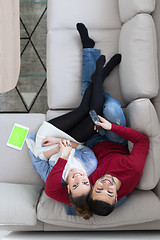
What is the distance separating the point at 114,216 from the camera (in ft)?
4.69

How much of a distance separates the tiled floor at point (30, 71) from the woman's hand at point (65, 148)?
0.67 metres

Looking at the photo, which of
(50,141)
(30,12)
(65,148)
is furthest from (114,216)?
(30,12)

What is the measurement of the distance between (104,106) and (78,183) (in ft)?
1.74

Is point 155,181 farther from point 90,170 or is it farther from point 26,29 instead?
point 26,29

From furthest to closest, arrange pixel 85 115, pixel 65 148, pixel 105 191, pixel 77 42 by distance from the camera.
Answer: pixel 77 42
pixel 85 115
pixel 65 148
pixel 105 191

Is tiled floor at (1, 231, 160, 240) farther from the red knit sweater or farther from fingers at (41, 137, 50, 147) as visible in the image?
fingers at (41, 137, 50, 147)

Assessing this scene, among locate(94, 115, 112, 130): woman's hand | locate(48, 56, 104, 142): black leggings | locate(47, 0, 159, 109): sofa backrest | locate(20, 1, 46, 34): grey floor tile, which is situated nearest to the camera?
locate(94, 115, 112, 130): woman's hand

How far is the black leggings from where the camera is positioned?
5.31 ft

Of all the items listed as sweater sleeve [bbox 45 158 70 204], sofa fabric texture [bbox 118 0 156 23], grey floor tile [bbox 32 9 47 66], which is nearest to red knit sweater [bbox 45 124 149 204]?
sweater sleeve [bbox 45 158 70 204]

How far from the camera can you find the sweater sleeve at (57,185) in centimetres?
142

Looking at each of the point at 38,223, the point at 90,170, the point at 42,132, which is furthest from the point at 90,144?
the point at 38,223

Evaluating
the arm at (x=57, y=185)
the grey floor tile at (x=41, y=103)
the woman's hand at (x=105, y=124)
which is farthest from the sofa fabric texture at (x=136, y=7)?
the arm at (x=57, y=185)

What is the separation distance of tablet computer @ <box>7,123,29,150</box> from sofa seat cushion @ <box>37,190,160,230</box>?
0.43m

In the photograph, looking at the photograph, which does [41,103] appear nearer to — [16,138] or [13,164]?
[16,138]
